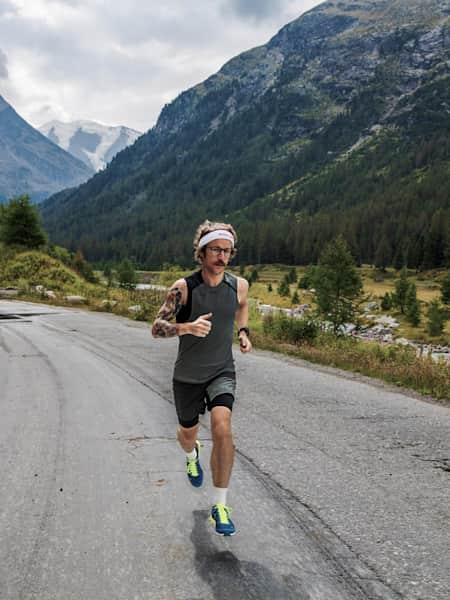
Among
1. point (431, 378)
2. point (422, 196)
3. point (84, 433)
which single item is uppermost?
point (422, 196)

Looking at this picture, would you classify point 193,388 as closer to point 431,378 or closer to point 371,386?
point 371,386

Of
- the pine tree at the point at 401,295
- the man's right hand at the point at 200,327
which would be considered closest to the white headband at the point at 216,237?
the man's right hand at the point at 200,327

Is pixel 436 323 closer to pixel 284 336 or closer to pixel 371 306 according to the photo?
pixel 371 306

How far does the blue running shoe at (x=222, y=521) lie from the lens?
3.30 meters

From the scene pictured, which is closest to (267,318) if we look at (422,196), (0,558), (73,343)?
(73,343)

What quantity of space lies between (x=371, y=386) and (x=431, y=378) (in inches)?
51.1

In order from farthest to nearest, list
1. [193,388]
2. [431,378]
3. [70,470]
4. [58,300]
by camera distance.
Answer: [58,300]
[431,378]
[70,470]
[193,388]

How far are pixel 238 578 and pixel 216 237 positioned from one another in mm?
2475

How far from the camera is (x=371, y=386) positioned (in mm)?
9125

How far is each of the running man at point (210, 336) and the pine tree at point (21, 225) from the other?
1543 inches

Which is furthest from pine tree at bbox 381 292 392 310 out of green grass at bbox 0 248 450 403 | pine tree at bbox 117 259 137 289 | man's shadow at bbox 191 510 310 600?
man's shadow at bbox 191 510 310 600

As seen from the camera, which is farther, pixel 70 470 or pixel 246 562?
pixel 70 470

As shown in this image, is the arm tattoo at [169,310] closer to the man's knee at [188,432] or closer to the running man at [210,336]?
the running man at [210,336]

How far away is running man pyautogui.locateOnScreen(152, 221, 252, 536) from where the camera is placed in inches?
139
